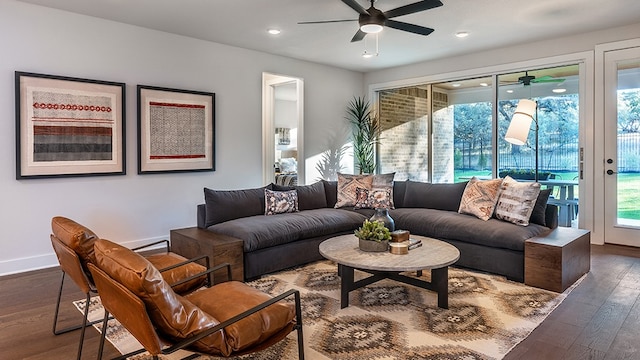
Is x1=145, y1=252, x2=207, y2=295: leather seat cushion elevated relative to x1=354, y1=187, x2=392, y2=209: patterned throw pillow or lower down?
lower down

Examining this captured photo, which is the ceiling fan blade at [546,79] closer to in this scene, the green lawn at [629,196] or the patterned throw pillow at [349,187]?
the green lawn at [629,196]

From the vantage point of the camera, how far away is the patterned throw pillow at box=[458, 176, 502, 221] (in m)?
4.14

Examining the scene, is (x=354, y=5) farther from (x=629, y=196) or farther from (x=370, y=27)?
(x=629, y=196)

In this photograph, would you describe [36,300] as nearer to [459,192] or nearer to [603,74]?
[459,192]

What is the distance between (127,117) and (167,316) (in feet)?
12.2

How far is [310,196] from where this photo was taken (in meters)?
4.90

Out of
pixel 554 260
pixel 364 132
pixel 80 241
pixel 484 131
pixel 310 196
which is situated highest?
pixel 364 132

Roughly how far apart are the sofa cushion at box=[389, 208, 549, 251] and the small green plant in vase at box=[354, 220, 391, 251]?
3.84ft

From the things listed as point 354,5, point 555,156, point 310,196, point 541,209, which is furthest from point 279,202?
point 555,156

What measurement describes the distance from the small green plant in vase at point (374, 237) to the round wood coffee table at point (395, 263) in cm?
5

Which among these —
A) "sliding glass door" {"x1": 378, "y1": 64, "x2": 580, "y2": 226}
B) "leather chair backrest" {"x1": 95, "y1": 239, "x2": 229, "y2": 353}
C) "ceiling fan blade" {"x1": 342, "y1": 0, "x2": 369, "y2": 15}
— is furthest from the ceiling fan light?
"sliding glass door" {"x1": 378, "y1": 64, "x2": 580, "y2": 226}

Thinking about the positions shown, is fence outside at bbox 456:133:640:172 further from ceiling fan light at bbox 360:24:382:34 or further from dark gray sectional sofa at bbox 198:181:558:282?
ceiling fan light at bbox 360:24:382:34

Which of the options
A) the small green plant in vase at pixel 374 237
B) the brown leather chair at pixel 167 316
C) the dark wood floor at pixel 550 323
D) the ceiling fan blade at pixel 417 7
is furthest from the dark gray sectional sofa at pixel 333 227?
the ceiling fan blade at pixel 417 7

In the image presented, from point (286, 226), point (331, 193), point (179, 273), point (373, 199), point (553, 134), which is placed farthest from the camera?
point (553, 134)
